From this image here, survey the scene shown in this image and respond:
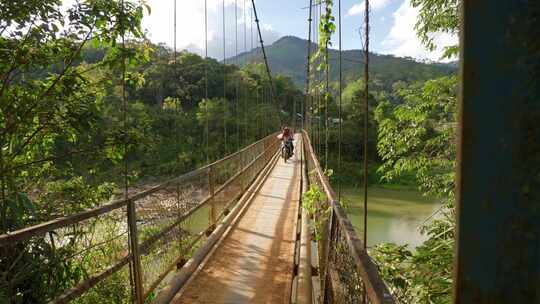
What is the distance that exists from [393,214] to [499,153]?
22486mm

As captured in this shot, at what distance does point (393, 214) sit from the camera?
2144cm

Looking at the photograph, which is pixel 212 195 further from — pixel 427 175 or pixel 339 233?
pixel 427 175

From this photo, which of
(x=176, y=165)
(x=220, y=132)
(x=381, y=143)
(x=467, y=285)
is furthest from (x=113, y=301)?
(x=220, y=132)

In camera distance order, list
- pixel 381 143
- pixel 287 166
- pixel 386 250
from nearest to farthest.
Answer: pixel 386 250 → pixel 381 143 → pixel 287 166

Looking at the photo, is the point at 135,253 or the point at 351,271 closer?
the point at 351,271

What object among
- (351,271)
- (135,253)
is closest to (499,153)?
(351,271)

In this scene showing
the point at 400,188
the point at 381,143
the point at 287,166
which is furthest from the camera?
the point at 400,188

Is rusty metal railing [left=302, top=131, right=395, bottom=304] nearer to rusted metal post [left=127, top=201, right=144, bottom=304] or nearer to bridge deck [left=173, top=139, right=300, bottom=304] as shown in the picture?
bridge deck [left=173, top=139, right=300, bottom=304]

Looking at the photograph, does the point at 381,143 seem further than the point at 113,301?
Yes

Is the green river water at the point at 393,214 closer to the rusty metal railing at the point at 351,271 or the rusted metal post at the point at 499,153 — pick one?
the rusty metal railing at the point at 351,271

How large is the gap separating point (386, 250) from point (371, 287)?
3.93 metres

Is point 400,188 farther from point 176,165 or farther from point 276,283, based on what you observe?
point 276,283

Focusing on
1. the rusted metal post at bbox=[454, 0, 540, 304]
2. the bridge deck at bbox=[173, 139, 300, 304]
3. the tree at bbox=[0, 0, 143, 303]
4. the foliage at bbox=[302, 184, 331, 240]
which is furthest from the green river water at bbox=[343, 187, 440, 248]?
the rusted metal post at bbox=[454, 0, 540, 304]

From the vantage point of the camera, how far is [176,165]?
2950 centimetres
